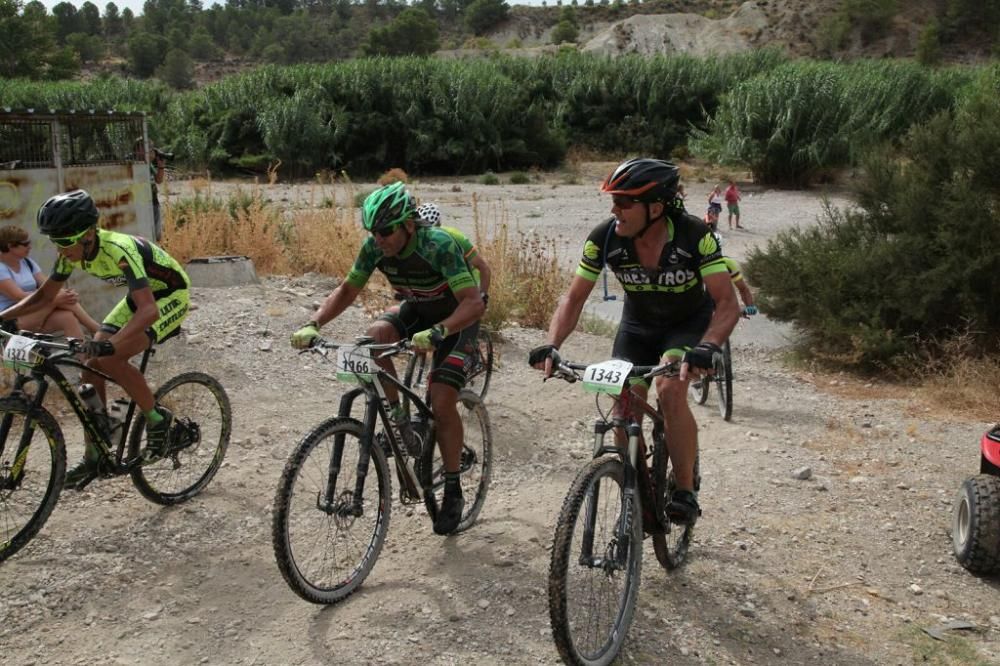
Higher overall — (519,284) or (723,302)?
(723,302)

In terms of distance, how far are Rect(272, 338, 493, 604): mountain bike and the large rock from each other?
2704 inches

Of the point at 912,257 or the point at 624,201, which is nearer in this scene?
the point at 624,201

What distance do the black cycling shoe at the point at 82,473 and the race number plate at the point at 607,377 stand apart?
2.99 m

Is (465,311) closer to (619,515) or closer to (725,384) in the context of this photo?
(619,515)

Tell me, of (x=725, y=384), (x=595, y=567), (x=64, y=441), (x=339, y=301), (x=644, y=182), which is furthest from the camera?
(x=725, y=384)

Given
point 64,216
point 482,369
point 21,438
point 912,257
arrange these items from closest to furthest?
point 21,438
point 64,216
point 482,369
point 912,257

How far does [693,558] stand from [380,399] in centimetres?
199

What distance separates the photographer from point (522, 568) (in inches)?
201

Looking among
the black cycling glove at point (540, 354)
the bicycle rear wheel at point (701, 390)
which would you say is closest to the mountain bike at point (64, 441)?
the black cycling glove at point (540, 354)

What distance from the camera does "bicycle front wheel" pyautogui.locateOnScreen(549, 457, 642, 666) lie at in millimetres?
3758

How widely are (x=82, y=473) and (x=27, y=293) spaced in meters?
2.20

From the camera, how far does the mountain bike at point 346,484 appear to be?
14.2 feet

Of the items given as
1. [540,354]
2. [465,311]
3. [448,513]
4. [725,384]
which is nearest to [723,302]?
[540,354]

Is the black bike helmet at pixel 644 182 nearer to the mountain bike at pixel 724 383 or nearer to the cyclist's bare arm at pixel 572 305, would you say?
the cyclist's bare arm at pixel 572 305
